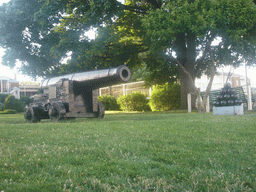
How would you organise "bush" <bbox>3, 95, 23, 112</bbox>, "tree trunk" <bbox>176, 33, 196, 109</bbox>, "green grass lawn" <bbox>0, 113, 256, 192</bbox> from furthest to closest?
"bush" <bbox>3, 95, 23, 112</bbox>, "tree trunk" <bbox>176, 33, 196, 109</bbox>, "green grass lawn" <bbox>0, 113, 256, 192</bbox>

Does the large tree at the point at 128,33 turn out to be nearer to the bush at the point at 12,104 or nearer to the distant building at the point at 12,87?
the bush at the point at 12,104

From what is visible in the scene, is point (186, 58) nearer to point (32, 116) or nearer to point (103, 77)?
point (103, 77)

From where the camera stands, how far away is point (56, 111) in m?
10.3

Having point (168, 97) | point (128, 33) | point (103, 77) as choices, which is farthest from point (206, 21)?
point (168, 97)

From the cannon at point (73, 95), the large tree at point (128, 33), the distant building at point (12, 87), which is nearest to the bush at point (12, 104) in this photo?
the large tree at point (128, 33)

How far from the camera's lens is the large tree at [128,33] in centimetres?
1390

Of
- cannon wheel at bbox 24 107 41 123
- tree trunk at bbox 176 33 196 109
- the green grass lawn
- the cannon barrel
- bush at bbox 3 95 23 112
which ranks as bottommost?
the green grass lawn

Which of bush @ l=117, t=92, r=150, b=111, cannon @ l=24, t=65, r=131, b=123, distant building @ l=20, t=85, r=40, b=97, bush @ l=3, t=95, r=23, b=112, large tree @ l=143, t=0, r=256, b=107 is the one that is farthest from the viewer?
distant building @ l=20, t=85, r=40, b=97

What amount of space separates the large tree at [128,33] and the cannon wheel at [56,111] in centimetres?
532

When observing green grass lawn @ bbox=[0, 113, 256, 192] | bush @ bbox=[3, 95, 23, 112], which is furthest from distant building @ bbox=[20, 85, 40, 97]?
green grass lawn @ bbox=[0, 113, 256, 192]

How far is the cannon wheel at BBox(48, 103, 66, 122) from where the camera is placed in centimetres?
1015

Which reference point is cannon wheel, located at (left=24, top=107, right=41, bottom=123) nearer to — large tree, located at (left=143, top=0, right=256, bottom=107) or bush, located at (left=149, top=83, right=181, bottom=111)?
large tree, located at (left=143, top=0, right=256, bottom=107)

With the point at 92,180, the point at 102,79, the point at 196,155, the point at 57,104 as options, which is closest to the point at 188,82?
the point at 102,79

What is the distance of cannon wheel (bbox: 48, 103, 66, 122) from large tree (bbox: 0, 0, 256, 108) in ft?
17.4
